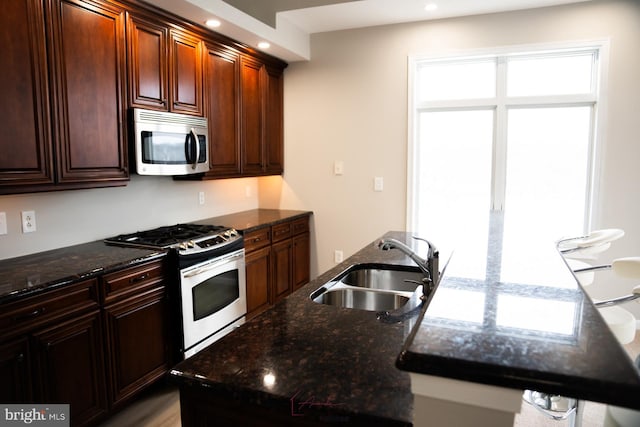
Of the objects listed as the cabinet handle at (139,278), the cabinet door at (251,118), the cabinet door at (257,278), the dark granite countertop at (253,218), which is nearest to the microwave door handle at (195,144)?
the dark granite countertop at (253,218)

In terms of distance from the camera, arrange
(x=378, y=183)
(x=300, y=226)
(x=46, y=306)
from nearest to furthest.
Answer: (x=46, y=306) < (x=378, y=183) < (x=300, y=226)

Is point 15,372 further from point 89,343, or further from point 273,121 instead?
point 273,121

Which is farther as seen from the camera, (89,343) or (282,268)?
(282,268)

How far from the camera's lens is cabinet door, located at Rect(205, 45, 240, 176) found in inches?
140

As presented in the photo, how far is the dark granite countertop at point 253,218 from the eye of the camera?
3676mm

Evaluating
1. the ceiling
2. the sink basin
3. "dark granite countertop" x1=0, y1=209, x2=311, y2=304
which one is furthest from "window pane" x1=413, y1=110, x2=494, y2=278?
"dark granite countertop" x1=0, y1=209, x2=311, y2=304

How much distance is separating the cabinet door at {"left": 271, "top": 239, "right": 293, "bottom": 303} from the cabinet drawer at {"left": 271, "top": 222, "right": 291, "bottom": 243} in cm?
5

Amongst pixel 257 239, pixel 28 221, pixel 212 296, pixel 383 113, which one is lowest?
pixel 212 296

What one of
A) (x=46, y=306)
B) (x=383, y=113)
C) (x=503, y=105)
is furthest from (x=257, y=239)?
(x=503, y=105)

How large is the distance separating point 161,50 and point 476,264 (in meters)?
2.70

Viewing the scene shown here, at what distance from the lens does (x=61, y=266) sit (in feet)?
7.46

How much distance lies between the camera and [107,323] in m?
2.31

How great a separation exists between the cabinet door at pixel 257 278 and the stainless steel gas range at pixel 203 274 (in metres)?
0.13

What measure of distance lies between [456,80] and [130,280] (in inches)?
129
